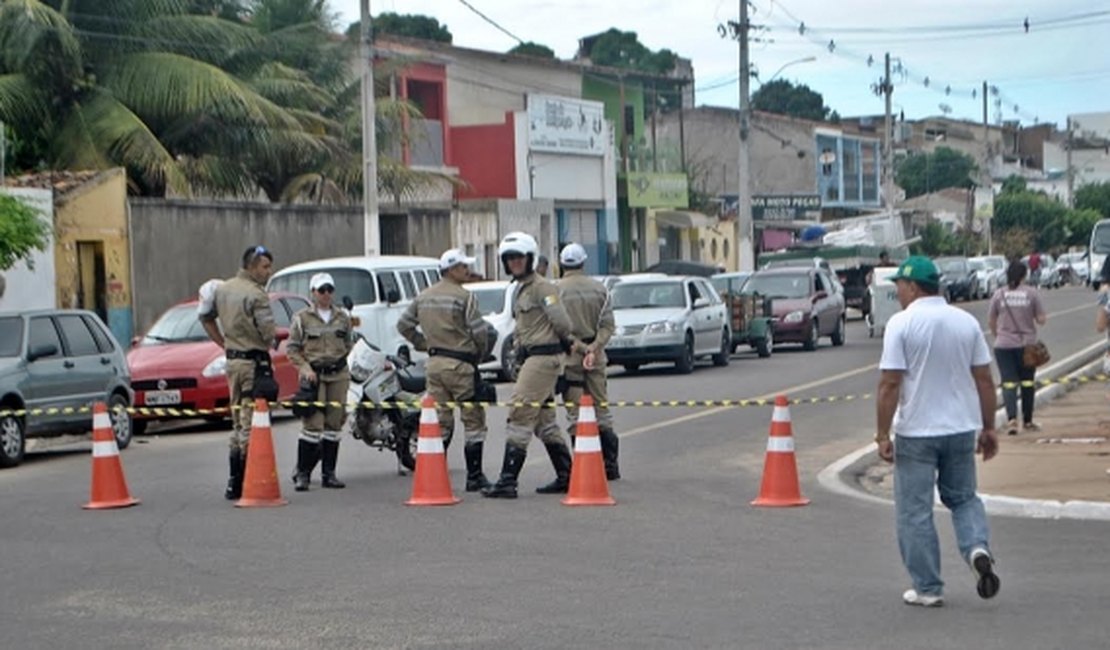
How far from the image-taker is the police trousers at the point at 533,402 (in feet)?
45.6

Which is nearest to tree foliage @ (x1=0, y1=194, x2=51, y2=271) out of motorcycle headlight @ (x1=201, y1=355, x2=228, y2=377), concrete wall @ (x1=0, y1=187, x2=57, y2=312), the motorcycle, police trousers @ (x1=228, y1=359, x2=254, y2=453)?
concrete wall @ (x1=0, y1=187, x2=57, y2=312)

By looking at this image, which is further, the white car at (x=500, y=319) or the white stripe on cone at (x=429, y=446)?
the white car at (x=500, y=319)

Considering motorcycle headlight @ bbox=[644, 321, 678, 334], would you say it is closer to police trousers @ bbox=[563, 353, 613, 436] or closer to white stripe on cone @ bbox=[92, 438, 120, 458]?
police trousers @ bbox=[563, 353, 613, 436]

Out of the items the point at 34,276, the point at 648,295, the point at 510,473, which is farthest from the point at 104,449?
the point at 648,295

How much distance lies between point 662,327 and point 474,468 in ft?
52.9

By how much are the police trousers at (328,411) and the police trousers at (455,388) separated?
928mm

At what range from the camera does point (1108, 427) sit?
62.1 ft

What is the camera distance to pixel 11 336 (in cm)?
1900

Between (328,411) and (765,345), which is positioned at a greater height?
(328,411)

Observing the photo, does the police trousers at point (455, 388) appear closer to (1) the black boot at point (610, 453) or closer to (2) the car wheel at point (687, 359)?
(1) the black boot at point (610, 453)

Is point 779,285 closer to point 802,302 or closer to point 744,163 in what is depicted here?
point 802,302

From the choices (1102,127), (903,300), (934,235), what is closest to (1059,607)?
(903,300)

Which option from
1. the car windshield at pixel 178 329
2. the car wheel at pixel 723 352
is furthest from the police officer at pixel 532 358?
the car wheel at pixel 723 352

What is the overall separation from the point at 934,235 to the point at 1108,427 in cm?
6945
